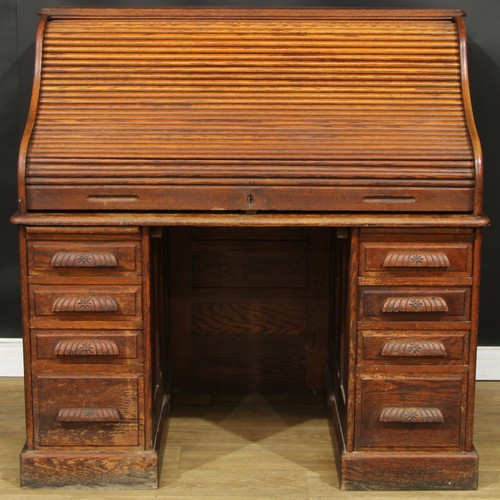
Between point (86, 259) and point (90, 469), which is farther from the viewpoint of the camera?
point (90, 469)

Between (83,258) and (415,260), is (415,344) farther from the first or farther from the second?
(83,258)

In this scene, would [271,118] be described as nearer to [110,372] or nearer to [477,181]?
[477,181]

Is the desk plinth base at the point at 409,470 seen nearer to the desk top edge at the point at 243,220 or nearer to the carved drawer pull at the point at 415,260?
the carved drawer pull at the point at 415,260

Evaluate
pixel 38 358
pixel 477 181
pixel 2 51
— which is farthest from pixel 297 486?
pixel 2 51

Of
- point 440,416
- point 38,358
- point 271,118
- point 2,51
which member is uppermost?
point 2,51

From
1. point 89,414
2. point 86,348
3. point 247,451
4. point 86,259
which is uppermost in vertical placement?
point 86,259

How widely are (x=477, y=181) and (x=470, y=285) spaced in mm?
357

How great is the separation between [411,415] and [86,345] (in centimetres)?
115

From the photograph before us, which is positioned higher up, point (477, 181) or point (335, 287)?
point (477, 181)

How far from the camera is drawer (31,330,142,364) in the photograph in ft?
10.3

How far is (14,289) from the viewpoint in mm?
4219

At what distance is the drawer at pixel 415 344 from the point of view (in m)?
3.16

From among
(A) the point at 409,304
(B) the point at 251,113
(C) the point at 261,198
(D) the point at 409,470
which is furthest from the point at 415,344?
(B) the point at 251,113

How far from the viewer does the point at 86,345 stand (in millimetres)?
3148
